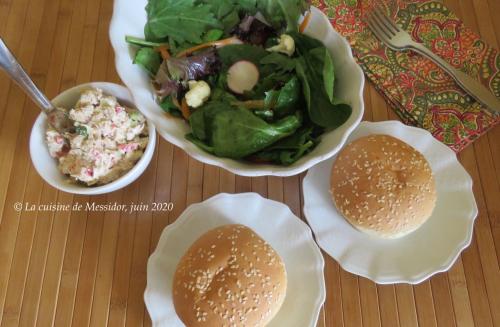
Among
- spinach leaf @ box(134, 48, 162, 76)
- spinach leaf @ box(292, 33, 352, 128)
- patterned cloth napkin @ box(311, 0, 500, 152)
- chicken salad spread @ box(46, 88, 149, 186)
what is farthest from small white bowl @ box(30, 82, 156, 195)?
patterned cloth napkin @ box(311, 0, 500, 152)

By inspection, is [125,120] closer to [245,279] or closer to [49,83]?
[49,83]

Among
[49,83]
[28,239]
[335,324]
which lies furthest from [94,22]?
[335,324]

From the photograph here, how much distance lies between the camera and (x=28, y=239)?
3.66 ft

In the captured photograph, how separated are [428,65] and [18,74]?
104 cm

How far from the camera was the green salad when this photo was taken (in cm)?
94

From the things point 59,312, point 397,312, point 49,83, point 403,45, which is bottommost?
point 397,312

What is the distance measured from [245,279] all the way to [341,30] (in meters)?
0.77

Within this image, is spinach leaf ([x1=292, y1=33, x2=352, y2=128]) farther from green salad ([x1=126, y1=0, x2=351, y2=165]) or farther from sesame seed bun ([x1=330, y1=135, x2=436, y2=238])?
sesame seed bun ([x1=330, y1=135, x2=436, y2=238])

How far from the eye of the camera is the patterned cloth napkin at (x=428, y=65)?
115 cm

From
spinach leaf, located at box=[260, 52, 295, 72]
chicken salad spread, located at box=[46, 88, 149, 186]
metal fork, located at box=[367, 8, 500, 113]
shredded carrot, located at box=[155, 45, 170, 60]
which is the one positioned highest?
shredded carrot, located at box=[155, 45, 170, 60]

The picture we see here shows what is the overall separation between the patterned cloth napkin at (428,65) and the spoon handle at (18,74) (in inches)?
31.4

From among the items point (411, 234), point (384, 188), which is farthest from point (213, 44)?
point (411, 234)

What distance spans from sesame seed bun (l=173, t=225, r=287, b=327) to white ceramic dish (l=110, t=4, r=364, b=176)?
195 mm

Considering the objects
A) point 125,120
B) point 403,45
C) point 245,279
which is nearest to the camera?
point 245,279
